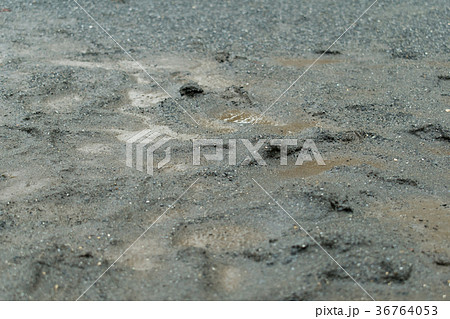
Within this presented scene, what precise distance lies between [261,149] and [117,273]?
165 centimetres

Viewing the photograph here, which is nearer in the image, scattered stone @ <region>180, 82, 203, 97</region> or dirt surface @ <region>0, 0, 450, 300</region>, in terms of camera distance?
dirt surface @ <region>0, 0, 450, 300</region>

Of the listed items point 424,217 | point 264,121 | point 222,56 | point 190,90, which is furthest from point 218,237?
point 222,56

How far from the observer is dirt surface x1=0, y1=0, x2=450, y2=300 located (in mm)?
3109

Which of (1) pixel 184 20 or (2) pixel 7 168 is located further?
(1) pixel 184 20

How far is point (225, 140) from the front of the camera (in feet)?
14.5

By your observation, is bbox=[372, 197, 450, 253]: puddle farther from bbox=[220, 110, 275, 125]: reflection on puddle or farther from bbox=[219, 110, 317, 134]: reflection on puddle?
bbox=[220, 110, 275, 125]: reflection on puddle

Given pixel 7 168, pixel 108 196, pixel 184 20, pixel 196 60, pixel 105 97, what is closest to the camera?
pixel 108 196

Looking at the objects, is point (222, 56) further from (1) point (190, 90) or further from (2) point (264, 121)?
(2) point (264, 121)

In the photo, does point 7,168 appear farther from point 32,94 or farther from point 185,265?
point 185,265

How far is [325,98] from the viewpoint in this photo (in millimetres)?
5090

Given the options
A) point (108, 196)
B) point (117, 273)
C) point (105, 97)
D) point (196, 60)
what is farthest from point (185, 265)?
point (196, 60)

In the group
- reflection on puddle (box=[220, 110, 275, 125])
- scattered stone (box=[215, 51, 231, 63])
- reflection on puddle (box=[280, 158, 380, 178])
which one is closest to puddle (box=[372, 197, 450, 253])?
reflection on puddle (box=[280, 158, 380, 178])

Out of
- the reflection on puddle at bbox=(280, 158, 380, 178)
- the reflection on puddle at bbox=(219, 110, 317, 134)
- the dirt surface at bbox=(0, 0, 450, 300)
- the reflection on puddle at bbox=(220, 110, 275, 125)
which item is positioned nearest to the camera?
the dirt surface at bbox=(0, 0, 450, 300)
